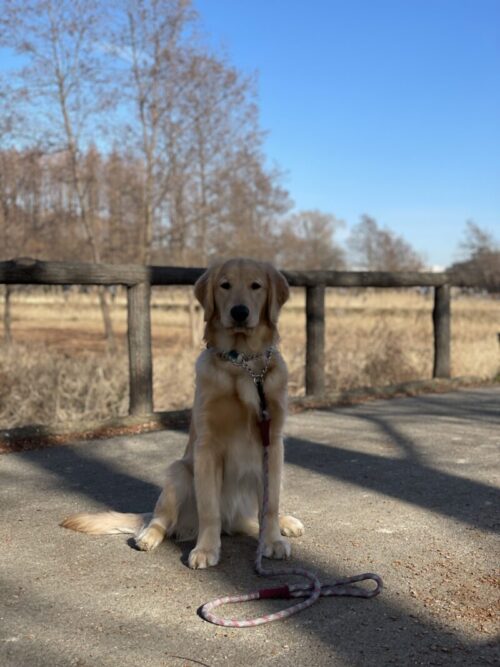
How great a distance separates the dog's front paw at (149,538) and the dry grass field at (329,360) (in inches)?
186

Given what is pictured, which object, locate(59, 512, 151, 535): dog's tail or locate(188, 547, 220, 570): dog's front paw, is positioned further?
locate(59, 512, 151, 535): dog's tail

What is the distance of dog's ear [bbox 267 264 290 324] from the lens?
3555mm

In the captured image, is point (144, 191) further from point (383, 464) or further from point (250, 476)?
point (250, 476)

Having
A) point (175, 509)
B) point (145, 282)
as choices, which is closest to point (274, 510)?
point (175, 509)

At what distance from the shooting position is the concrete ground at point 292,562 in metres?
2.31

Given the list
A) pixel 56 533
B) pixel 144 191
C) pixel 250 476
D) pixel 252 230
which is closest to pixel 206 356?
pixel 250 476

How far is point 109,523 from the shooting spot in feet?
11.3

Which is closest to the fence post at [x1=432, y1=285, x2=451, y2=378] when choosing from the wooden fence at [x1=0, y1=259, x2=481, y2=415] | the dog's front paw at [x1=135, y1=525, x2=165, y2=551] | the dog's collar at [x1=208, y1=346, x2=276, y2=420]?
the wooden fence at [x1=0, y1=259, x2=481, y2=415]

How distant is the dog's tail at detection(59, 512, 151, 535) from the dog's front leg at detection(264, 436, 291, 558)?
65 cm

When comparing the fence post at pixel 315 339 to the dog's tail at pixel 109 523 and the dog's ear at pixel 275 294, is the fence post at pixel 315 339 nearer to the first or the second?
the dog's ear at pixel 275 294

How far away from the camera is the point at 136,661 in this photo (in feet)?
7.24

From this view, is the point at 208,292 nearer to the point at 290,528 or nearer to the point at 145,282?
the point at 290,528

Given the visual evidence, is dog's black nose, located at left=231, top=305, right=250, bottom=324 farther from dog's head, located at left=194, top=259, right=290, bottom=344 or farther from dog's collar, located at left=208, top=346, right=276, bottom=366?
dog's collar, located at left=208, top=346, right=276, bottom=366

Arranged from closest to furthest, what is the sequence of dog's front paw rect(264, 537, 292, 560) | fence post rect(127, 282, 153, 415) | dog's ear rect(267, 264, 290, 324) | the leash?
the leash < dog's front paw rect(264, 537, 292, 560) < dog's ear rect(267, 264, 290, 324) < fence post rect(127, 282, 153, 415)
